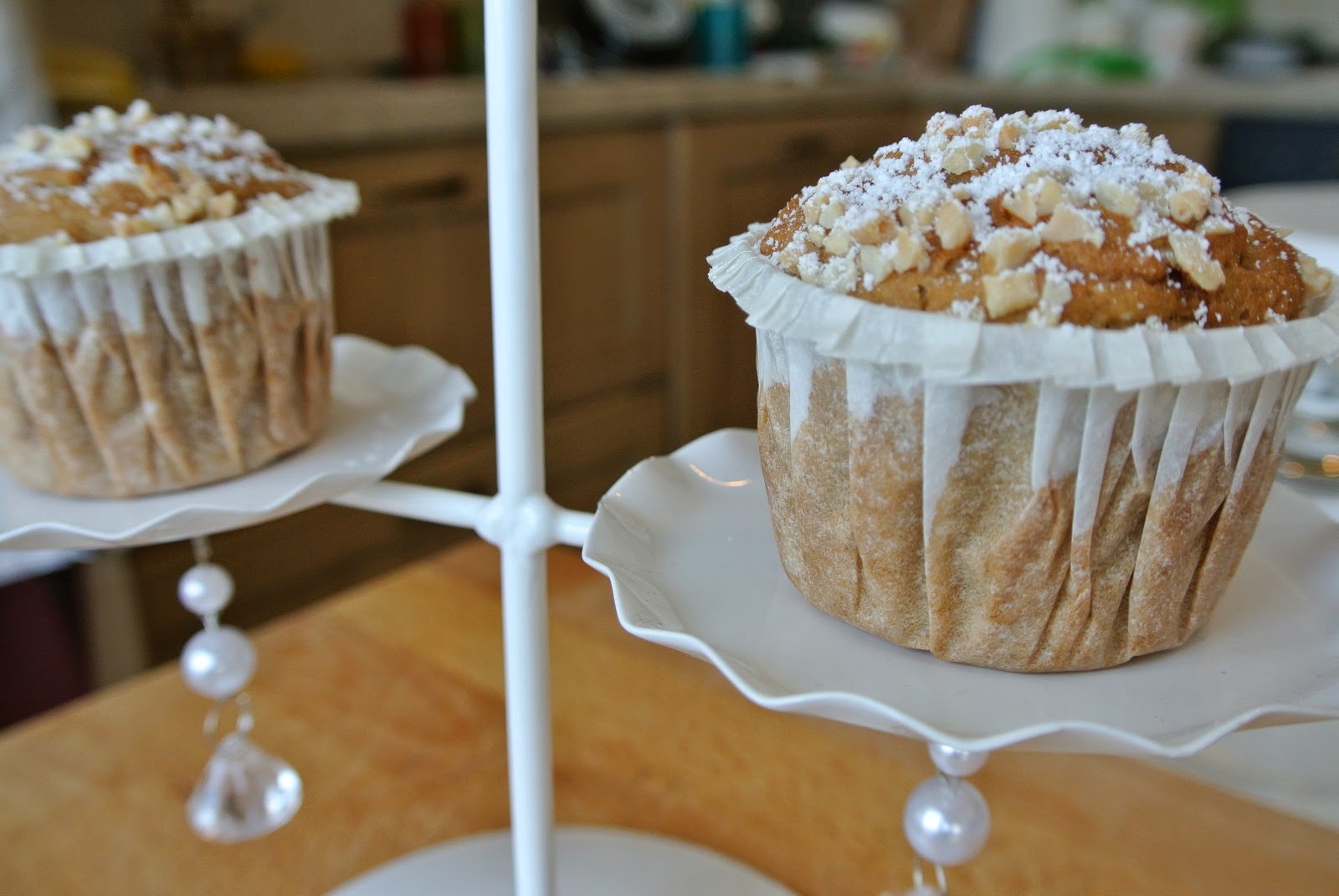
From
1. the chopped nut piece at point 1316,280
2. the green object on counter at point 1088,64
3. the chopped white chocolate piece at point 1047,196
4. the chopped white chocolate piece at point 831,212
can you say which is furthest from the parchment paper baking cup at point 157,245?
the green object on counter at point 1088,64

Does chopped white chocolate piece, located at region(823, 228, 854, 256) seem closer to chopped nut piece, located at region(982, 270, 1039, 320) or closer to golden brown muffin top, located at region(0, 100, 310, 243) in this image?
chopped nut piece, located at region(982, 270, 1039, 320)

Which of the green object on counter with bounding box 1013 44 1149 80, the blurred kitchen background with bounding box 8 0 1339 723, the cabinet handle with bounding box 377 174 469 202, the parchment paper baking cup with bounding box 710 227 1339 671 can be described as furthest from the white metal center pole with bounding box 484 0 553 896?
the green object on counter with bounding box 1013 44 1149 80

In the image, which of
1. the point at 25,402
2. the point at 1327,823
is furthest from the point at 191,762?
the point at 1327,823

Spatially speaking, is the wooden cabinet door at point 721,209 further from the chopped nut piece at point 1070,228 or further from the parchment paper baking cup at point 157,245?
the chopped nut piece at point 1070,228

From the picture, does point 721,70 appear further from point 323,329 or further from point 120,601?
point 323,329

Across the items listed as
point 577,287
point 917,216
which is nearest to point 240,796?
point 917,216
